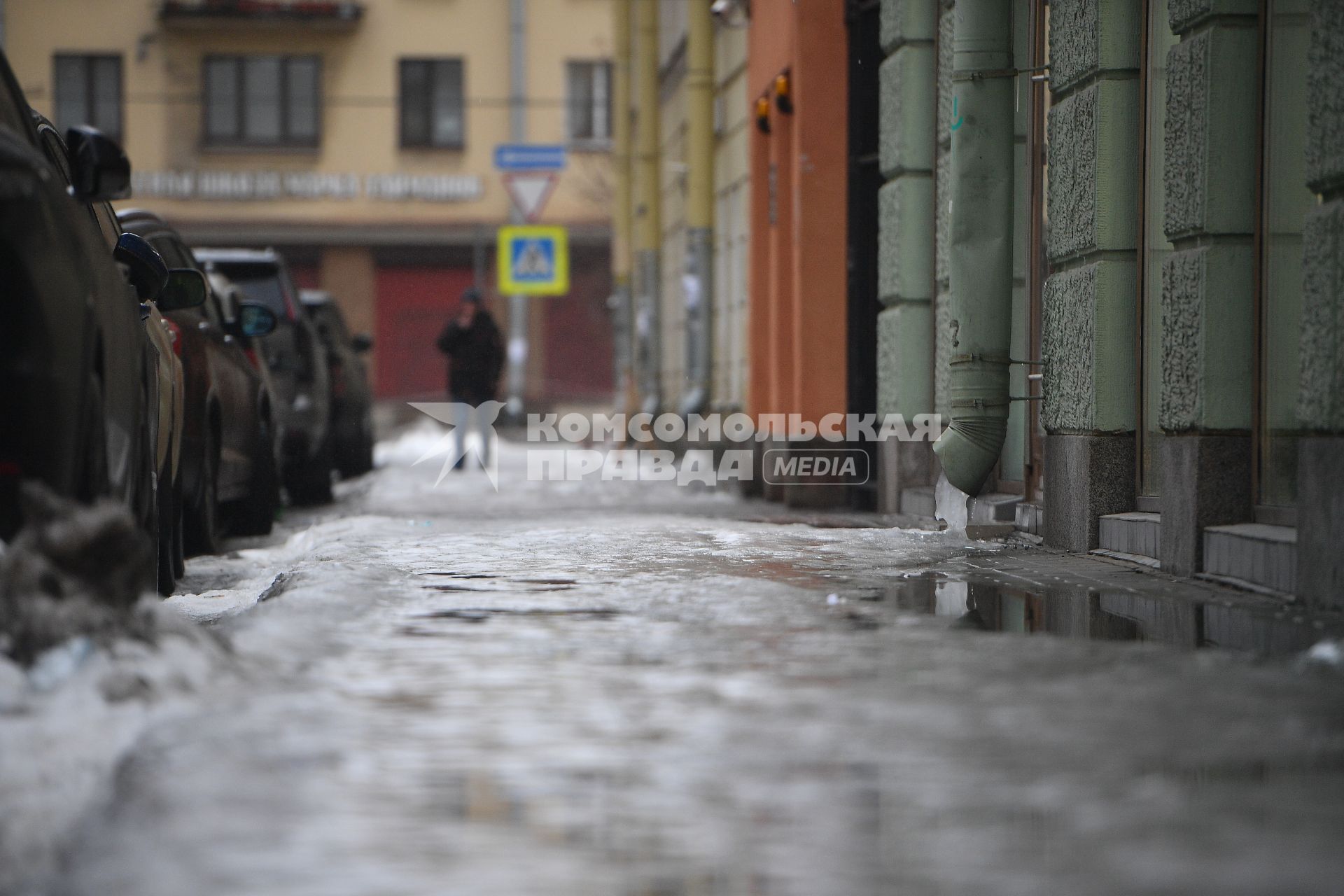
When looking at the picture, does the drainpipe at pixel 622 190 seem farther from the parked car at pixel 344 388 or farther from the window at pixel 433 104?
the window at pixel 433 104

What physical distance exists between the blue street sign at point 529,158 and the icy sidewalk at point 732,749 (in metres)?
15.2

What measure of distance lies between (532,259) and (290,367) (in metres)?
9.52

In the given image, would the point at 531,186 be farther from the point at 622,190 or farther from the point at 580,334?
the point at 580,334

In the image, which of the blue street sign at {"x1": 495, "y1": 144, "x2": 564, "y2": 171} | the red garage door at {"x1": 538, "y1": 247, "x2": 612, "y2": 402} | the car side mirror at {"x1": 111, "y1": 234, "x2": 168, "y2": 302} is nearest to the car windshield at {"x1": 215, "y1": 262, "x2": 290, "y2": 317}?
the car side mirror at {"x1": 111, "y1": 234, "x2": 168, "y2": 302}

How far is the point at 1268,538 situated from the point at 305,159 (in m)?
34.7

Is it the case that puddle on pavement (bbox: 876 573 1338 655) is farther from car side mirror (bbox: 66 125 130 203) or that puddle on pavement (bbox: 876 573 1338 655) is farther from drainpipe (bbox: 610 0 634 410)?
drainpipe (bbox: 610 0 634 410)

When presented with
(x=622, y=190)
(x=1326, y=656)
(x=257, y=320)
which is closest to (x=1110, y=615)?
(x=1326, y=656)

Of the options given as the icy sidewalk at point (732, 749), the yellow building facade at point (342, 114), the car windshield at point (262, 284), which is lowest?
the icy sidewalk at point (732, 749)

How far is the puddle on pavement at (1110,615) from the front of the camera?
558 centimetres

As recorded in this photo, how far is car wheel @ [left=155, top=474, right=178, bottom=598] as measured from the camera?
7.76m

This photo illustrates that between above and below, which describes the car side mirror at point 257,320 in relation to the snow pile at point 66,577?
above

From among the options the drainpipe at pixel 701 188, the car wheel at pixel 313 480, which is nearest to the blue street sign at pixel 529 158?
the drainpipe at pixel 701 188

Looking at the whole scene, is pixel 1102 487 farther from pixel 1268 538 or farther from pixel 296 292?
pixel 296 292

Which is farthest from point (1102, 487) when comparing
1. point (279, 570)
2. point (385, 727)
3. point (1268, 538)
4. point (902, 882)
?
point (902, 882)
